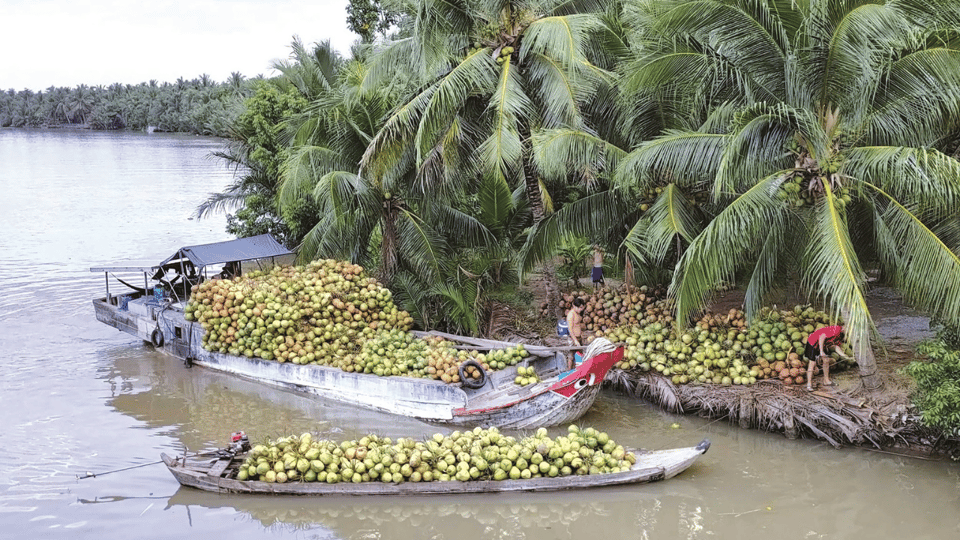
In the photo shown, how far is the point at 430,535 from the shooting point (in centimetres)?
868

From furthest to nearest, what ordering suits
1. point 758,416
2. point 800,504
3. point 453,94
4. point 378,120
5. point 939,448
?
point 378,120
point 453,94
point 758,416
point 939,448
point 800,504

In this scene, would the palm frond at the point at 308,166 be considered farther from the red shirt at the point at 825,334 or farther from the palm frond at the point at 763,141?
the red shirt at the point at 825,334

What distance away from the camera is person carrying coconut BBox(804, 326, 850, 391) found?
34.8 feet

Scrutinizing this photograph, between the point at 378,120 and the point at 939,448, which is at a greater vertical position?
the point at 378,120

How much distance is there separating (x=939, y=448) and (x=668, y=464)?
3128mm

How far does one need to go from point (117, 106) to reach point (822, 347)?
9973cm

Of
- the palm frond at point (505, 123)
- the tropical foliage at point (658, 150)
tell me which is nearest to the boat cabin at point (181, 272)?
the tropical foliage at point (658, 150)

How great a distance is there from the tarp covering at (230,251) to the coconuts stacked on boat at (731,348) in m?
7.24

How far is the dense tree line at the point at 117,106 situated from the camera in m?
86.1

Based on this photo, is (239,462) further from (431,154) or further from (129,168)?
(129,168)

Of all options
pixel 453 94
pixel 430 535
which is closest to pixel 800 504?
pixel 430 535

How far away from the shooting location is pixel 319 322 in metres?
13.4

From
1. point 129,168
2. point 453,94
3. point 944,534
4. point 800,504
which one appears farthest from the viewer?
point 129,168

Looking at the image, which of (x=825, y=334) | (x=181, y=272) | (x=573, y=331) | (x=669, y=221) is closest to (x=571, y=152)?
(x=669, y=221)
